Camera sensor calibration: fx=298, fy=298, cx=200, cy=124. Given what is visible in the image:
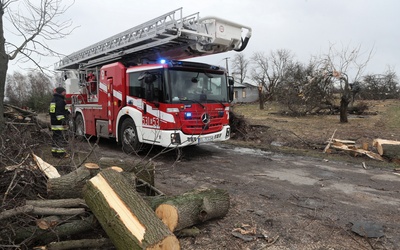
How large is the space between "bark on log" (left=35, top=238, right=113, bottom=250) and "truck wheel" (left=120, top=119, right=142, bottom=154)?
4.80m

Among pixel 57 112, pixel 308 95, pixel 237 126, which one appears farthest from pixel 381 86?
pixel 57 112

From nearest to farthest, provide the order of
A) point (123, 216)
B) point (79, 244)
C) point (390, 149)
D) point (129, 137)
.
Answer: point (123, 216) → point (79, 244) → point (390, 149) → point (129, 137)

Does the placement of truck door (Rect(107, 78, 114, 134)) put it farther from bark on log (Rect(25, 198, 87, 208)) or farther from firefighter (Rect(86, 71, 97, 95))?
bark on log (Rect(25, 198, 87, 208))

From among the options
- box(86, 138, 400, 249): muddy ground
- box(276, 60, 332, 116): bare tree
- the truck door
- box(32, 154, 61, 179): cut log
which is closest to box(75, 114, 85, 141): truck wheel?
the truck door

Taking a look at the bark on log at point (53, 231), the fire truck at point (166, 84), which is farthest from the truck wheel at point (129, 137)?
the bark on log at point (53, 231)

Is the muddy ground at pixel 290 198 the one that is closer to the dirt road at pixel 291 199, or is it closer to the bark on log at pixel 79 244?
the dirt road at pixel 291 199

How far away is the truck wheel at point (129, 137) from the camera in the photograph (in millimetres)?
7918

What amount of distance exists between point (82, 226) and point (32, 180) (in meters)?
1.07

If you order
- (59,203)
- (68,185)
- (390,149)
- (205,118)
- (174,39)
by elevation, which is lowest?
(390,149)

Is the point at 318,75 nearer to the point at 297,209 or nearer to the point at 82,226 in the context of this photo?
the point at 297,209

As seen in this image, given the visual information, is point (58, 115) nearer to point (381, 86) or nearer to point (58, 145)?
point (58, 145)

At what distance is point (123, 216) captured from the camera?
2854 mm

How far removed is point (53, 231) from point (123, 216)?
0.71 metres

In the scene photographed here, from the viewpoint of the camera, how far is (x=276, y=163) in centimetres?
746
